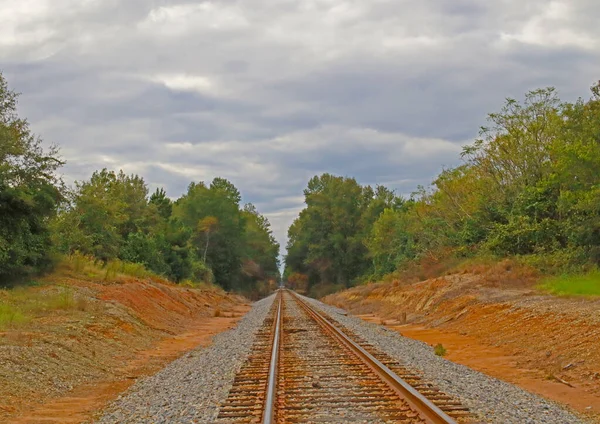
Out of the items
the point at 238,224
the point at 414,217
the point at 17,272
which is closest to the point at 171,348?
the point at 17,272

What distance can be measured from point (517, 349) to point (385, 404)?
9528 mm

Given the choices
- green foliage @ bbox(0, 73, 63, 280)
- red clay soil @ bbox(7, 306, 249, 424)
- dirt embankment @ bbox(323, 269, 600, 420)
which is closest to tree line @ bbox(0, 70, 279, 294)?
green foliage @ bbox(0, 73, 63, 280)

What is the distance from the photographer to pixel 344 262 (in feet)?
325

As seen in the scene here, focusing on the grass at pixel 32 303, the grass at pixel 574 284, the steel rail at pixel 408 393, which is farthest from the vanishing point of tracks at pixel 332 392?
the grass at pixel 574 284

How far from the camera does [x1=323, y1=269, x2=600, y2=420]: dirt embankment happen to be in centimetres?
1289

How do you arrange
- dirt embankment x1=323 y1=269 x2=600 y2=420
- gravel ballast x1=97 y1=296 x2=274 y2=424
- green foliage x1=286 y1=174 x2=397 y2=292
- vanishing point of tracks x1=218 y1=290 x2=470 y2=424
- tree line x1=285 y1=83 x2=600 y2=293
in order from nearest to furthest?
vanishing point of tracks x1=218 y1=290 x2=470 y2=424, gravel ballast x1=97 y1=296 x2=274 y2=424, dirt embankment x1=323 y1=269 x2=600 y2=420, tree line x1=285 y1=83 x2=600 y2=293, green foliage x1=286 y1=174 x2=397 y2=292

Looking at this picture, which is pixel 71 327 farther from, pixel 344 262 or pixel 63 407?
pixel 344 262

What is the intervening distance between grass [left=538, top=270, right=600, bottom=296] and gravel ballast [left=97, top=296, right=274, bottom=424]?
493 inches

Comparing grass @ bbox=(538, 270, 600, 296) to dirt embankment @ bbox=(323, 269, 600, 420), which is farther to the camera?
grass @ bbox=(538, 270, 600, 296)

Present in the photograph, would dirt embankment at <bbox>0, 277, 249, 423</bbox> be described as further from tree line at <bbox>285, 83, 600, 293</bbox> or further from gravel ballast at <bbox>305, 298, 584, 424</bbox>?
tree line at <bbox>285, 83, 600, 293</bbox>

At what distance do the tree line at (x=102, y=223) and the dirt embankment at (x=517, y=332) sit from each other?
16.2 meters

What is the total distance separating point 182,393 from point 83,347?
20.1ft

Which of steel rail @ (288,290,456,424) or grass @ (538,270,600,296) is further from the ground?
grass @ (538,270,600,296)

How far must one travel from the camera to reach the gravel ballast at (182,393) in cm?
920
